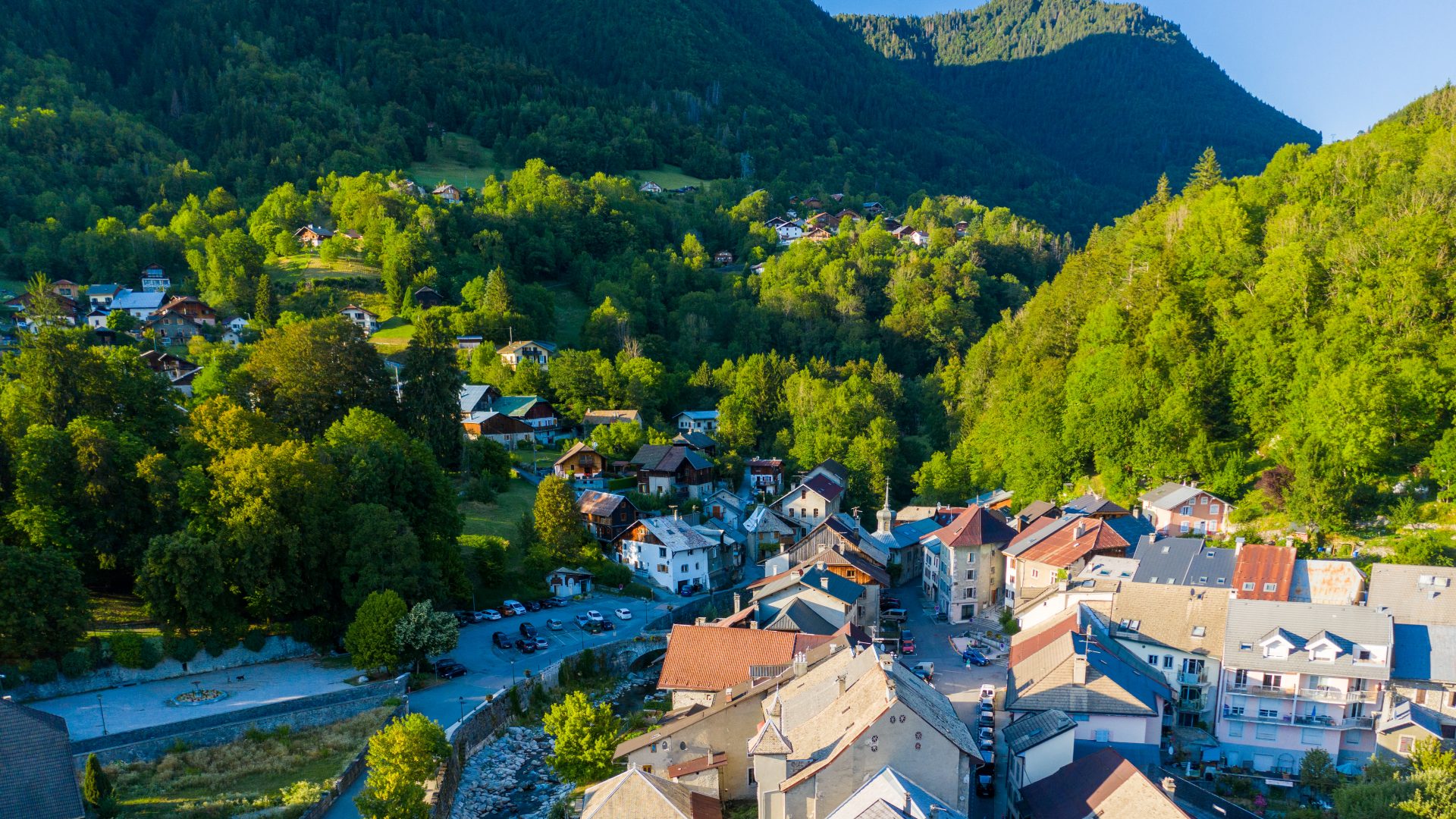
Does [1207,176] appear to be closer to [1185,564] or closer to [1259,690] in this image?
[1185,564]

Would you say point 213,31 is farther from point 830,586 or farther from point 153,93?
point 830,586

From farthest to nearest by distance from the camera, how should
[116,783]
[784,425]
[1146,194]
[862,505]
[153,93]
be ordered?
[1146,194]
[153,93]
[784,425]
[862,505]
[116,783]

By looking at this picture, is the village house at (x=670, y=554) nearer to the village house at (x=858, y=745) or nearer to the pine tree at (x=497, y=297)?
the village house at (x=858, y=745)

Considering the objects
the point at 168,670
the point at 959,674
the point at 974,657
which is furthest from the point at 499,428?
the point at 959,674

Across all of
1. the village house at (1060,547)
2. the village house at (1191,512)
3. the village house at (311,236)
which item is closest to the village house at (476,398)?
the village house at (311,236)

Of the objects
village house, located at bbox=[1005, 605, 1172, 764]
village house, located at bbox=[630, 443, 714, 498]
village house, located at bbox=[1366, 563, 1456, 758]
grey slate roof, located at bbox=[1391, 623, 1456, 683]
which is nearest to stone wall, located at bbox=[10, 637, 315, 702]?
village house, located at bbox=[630, 443, 714, 498]

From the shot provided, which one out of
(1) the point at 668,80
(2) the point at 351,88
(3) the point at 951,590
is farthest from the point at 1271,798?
(1) the point at 668,80
